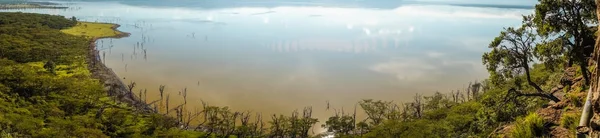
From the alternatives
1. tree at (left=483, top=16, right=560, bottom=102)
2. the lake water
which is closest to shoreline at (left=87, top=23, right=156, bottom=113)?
the lake water

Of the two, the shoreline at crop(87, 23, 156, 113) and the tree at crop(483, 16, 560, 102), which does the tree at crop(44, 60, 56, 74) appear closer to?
the shoreline at crop(87, 23, 156, 113)

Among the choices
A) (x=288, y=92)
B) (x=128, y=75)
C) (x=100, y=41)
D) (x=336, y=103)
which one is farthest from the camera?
(x=100, y=41)

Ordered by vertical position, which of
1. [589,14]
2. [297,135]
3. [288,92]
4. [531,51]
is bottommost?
[297,135]

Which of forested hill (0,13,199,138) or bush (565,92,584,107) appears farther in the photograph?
forested hill (0,13,199,138)

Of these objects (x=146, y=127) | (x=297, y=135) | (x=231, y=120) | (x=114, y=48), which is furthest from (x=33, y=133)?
(x=114, y=48)

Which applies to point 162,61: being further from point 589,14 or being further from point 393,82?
point 589,14

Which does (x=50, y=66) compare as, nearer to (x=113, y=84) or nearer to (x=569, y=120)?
(x=113, y=84)

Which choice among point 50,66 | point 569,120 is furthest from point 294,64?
point 569,120
